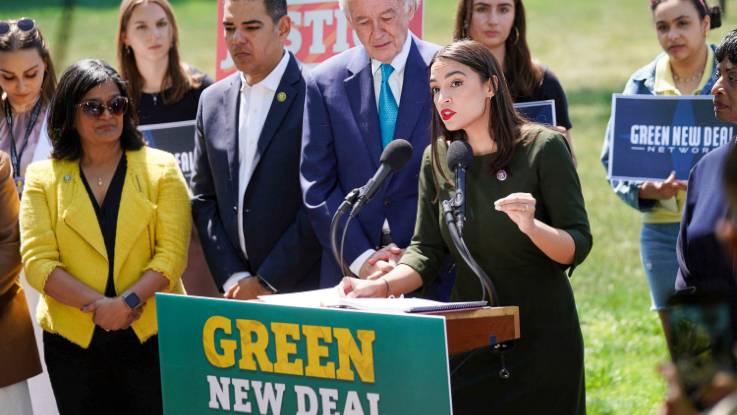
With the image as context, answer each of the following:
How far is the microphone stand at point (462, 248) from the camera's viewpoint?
3.98 meters

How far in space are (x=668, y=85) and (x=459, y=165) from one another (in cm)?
254

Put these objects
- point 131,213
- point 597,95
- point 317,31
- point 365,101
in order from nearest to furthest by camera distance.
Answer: point 131,213 < point 365,101 < point 317,31 < point 597,95

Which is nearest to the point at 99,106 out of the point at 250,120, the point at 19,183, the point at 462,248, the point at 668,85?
the point at 250,120

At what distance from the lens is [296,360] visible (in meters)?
4.01

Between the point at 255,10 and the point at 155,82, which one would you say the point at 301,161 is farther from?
the point at 155,82

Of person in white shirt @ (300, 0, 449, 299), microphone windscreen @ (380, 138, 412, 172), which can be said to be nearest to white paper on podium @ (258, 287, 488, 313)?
microphone windscreen @ (380, 138, 412, 172)

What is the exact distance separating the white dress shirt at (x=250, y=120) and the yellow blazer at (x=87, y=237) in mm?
371

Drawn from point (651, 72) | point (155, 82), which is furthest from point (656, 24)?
point (155, 82)

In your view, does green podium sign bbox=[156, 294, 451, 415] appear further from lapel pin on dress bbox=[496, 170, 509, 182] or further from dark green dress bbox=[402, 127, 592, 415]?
lapel pin on dress bbox=[496, 170, 509, 182]

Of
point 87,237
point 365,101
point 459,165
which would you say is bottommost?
point 87,237

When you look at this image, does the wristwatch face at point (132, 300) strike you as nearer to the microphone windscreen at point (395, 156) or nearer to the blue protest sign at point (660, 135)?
the microphone windscreen at point (395, 156)

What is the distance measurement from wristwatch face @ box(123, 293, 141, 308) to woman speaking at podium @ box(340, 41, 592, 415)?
1145mm

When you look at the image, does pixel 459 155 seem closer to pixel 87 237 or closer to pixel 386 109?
pixel 386 109

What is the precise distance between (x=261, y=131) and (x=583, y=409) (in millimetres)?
2025
